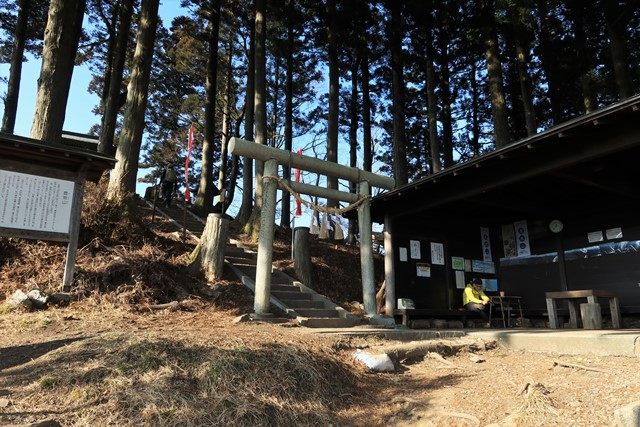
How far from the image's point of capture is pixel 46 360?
4.73 metres

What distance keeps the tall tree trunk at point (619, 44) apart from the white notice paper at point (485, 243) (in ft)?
19.7

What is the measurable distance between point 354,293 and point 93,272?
771 cm

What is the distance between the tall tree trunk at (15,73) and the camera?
19000 millimetres

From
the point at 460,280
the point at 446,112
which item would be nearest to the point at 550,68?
the point at 446,112

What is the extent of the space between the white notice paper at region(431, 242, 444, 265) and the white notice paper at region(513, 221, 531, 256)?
2156 millimetres

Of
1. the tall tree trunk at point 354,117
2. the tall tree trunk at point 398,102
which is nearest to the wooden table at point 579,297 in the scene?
the tall tree trunk at point 398,102

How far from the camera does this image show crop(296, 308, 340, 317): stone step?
9102mm

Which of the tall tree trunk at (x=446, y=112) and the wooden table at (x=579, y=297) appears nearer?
the wooden table at (x=579, y=297)

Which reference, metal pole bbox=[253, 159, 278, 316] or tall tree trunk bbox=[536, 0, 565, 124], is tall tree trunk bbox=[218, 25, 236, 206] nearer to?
tall tree trunk bbox=[536, 0, 565, 124]

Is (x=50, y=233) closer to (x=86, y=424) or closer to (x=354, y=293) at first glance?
(x=86, y=424)

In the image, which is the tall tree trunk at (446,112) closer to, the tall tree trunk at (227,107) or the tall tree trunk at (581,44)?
the tall tree trunk at (581,44)

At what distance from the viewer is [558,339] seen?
22.3 feet

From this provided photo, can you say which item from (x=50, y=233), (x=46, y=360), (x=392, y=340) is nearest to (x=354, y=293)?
(x=392, y=340)

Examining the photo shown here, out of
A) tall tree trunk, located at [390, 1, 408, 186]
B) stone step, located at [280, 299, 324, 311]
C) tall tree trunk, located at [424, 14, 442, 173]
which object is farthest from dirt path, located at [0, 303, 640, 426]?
tall tree trunk, located at [424, 14, 442, 173]
